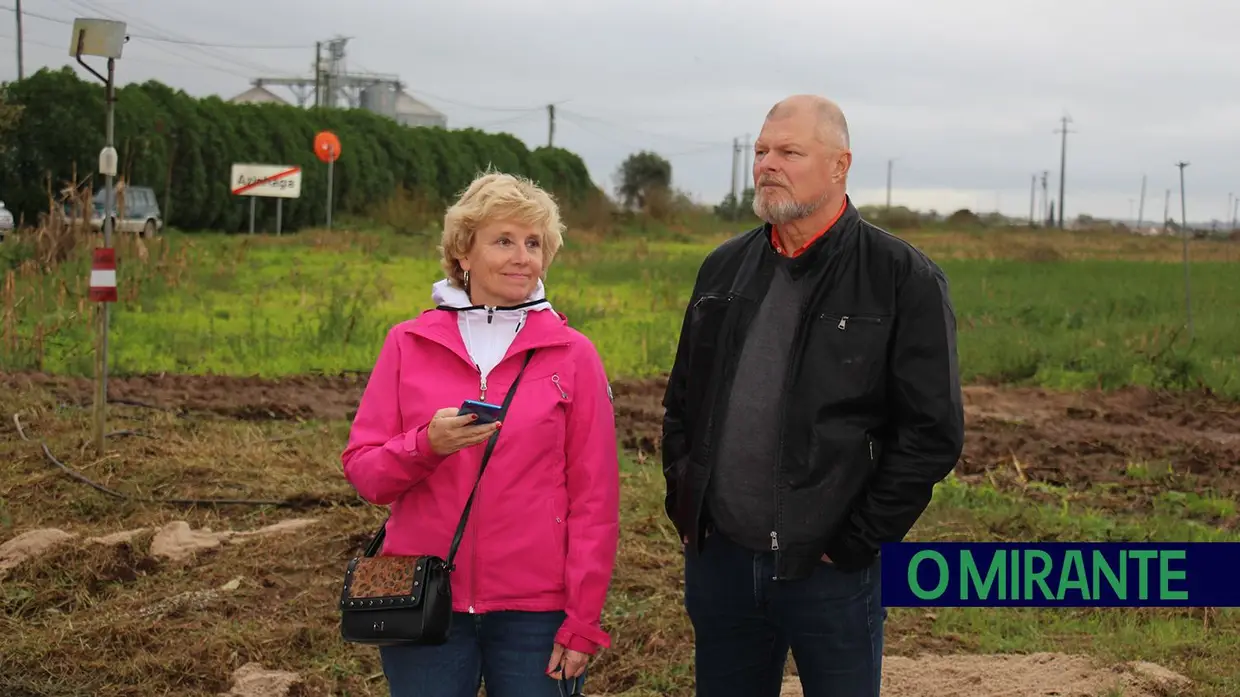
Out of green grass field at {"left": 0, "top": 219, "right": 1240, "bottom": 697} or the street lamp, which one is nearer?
green grass field at {"left": 0, "top": 219, "right": 1240, "bottom": 697}

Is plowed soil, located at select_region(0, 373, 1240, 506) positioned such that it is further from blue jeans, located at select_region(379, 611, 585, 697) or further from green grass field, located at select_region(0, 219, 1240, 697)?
blue jeans, located at select_region(379, 611, 585, 697)

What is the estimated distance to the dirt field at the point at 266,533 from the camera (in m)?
4.70

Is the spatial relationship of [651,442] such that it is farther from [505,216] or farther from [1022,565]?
[505,216]

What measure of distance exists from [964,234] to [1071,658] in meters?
41.4

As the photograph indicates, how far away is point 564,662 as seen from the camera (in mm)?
2826

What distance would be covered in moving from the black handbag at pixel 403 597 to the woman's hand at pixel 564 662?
233 mm

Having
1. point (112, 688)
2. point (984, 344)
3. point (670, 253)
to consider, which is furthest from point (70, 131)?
Result: point (112, 688)

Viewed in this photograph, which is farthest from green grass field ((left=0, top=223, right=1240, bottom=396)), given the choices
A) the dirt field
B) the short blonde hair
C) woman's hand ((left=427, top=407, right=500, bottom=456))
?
woman's hand ((left=427, top=407, right=500, bottom=456))

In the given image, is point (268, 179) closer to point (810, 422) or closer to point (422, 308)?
point (422, 308)

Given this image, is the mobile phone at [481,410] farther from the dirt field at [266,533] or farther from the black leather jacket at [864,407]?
the dirt field at [266,533]

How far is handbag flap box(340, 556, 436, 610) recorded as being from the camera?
8.99ft

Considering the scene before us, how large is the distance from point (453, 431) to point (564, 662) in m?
0.55

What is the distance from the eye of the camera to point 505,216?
2.93m

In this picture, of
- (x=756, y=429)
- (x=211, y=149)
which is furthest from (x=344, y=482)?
(x=211, y=149)
